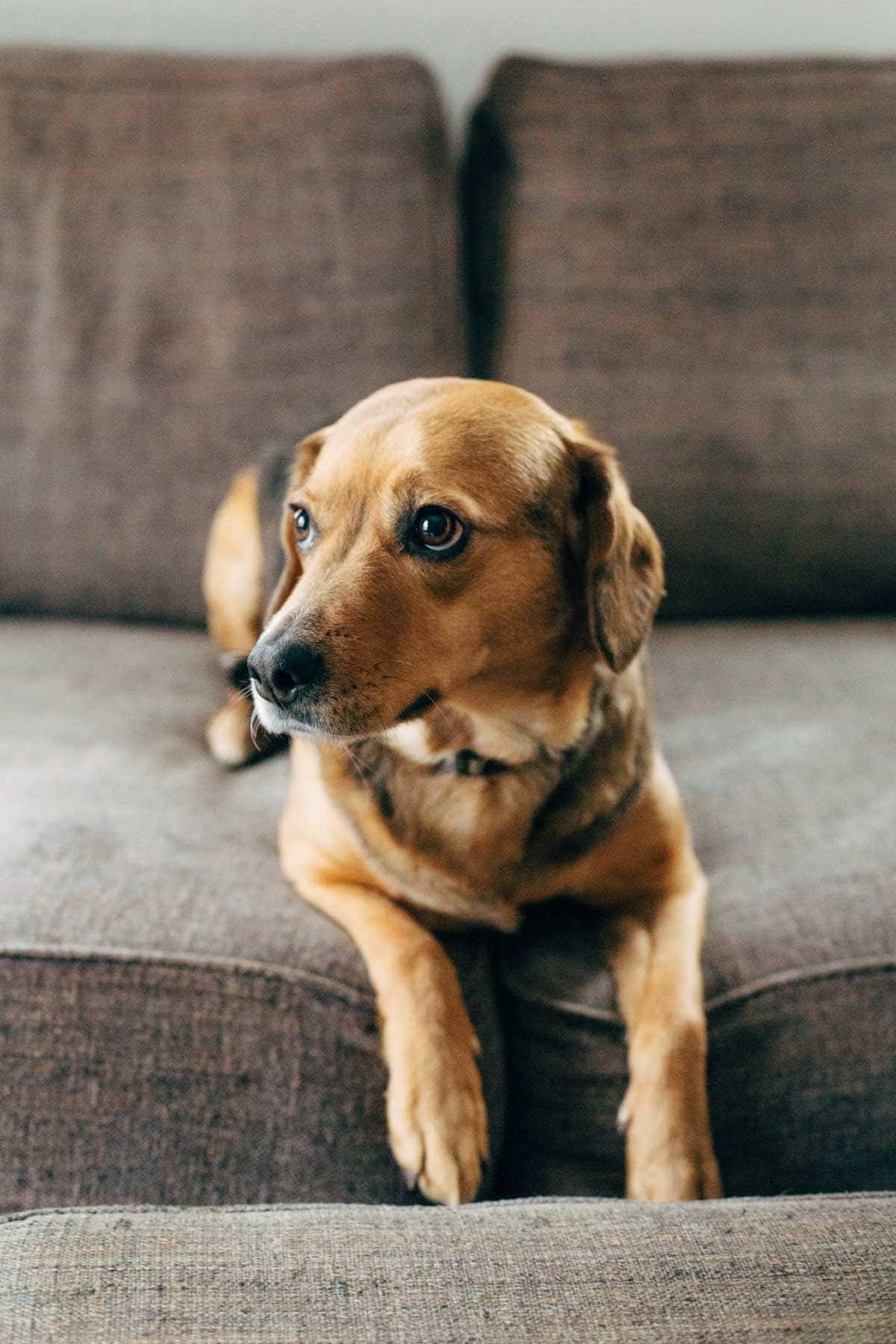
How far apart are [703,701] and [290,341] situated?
95cm

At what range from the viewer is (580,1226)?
2.41 ft

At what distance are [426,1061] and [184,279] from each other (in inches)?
57.4

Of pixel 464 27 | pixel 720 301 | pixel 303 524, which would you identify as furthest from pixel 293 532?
pixel 464 27

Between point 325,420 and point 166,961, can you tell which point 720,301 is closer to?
point 325,420

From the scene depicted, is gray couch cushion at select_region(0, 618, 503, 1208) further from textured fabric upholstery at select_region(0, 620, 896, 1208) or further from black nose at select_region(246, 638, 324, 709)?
black nose at select_region(246, 638, 324, 709)

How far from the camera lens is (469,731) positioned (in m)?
1.15

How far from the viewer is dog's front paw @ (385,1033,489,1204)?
937 mm

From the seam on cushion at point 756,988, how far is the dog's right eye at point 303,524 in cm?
54

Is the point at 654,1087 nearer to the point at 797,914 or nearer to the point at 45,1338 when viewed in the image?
the point at 797,914

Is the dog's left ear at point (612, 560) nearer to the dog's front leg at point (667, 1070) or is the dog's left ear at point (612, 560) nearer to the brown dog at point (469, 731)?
the brown dog at point (469, 731)

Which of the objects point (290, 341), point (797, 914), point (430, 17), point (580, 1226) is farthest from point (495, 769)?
point (430, 17)

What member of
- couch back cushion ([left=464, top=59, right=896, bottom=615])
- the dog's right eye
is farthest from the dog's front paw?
couch back cushion ([left=464, top=59, right=896, bottom=615])

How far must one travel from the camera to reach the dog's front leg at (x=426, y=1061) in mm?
944

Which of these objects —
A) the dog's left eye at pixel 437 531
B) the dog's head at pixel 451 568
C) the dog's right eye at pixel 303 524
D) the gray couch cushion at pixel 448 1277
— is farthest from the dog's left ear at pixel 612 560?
the gray couch cushion at pixel 448 1277
